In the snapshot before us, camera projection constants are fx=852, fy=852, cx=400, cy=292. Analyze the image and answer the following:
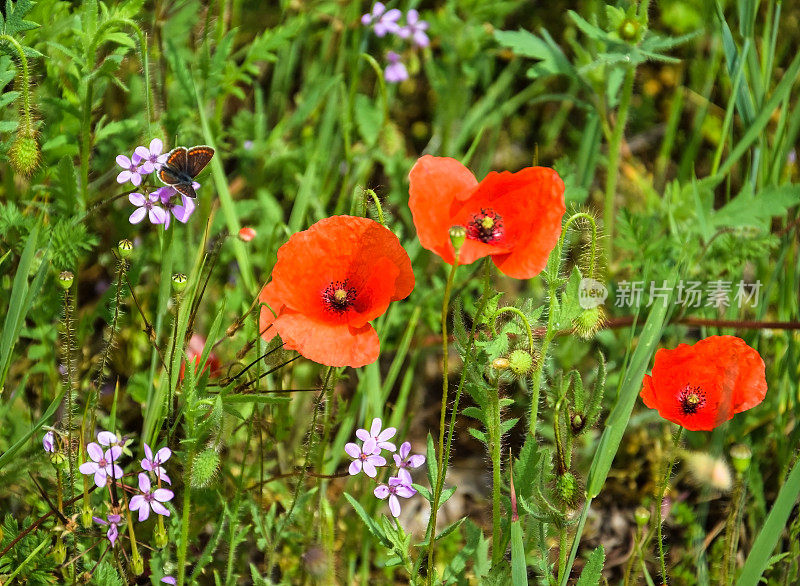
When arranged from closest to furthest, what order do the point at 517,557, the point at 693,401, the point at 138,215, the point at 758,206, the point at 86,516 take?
the point at 517,557 < the point at 86,516 < the point at 693,401 < the point at 138,215 < the point at 758,206

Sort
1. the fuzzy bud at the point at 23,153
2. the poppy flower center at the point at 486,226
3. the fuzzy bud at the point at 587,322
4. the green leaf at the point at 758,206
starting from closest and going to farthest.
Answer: the poppy flower center at the point at 486,226 → the fuzzy bud at the point at 587,322 → the fuzzy bud at the point at 23,153 → the green leaf at the point at 758,206

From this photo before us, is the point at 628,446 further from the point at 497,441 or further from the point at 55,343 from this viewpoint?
the point at 55,343

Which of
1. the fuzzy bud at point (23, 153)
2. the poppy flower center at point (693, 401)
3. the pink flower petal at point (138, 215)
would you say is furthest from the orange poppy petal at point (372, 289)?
the fuzzy bud at point (23, 153)

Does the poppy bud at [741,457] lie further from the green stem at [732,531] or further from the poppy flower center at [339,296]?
the poppy flower center at [339,296]

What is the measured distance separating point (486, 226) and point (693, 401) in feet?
2.37

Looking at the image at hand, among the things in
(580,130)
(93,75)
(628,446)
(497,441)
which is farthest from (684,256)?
(93,75)

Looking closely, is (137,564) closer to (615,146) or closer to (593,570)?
(593,570)

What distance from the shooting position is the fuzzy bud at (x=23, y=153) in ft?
8.05

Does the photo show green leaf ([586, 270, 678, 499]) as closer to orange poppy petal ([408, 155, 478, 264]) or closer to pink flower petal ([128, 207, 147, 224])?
orange poppy petal ([408, 155, 478, 264])

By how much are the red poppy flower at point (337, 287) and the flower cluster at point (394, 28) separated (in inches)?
58.7

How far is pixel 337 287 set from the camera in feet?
7.70

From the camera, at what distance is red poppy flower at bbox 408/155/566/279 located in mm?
2088

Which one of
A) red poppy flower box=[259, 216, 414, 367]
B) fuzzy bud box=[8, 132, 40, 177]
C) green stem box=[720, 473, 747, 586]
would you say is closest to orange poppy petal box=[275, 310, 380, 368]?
red poppy flower box=[259, 216, 414, 367]

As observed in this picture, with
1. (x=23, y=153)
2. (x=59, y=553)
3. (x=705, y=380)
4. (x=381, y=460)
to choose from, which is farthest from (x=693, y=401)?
(x=23, y=153)
